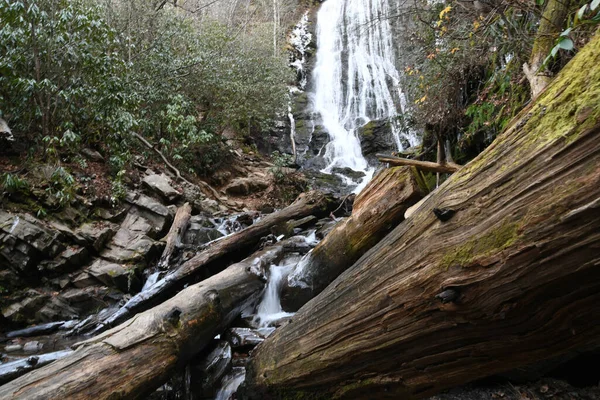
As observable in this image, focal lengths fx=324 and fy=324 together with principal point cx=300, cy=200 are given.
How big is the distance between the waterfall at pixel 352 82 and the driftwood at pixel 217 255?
786 cm

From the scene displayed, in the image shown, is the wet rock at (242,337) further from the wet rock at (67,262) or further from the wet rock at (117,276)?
the wet rock at (67,262)

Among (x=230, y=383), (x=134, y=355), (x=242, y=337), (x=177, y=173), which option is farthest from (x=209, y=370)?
Result: (x=177, y=173)

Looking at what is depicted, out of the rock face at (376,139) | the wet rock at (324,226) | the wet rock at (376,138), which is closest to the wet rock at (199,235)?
the wet rock at (324,226)

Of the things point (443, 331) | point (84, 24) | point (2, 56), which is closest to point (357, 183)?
point (84, 24)

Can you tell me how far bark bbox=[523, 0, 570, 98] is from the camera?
3.11 metres

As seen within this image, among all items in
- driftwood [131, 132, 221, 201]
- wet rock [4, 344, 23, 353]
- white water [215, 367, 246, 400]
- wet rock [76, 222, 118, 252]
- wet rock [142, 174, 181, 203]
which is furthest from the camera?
driftwood [131, 132, 221, 201]

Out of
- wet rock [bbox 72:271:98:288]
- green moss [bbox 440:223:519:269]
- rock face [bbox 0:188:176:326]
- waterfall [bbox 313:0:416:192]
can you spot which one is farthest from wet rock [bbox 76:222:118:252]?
waterfall [bbox 313:0:416:192]

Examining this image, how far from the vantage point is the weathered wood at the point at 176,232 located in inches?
258

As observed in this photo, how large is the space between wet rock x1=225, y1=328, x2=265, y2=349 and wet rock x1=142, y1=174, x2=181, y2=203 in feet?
18.3

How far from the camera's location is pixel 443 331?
164 centimetres

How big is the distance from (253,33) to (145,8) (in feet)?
25.6

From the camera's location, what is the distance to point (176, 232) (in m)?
7.23

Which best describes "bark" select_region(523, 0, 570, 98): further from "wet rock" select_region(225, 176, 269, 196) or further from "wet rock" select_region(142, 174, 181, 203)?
"wet rock" select_region(225, 176, 269, 196)

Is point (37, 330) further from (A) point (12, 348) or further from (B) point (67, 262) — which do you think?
(B) point (67, 262)
